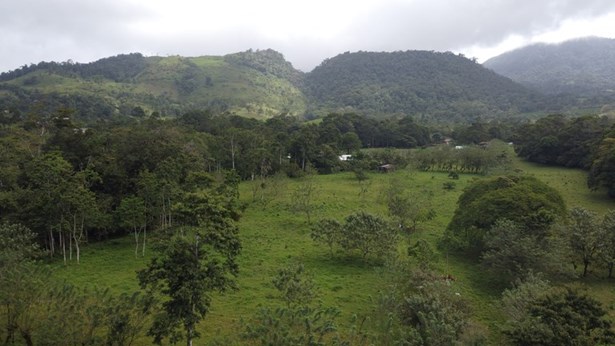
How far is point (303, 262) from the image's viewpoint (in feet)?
118

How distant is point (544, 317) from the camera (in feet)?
66.4

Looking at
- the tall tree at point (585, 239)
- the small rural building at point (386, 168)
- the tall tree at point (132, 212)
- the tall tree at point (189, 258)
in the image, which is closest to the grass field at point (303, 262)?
the tall tree at point (585, 239)

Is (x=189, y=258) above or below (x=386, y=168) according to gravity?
above

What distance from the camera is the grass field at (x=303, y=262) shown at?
27.5m

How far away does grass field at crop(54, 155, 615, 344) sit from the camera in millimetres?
27547

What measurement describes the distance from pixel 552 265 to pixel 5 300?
112 feet

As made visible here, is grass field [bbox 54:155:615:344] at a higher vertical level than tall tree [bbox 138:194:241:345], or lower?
lower

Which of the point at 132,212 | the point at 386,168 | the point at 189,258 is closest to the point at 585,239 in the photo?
the point at 189,258

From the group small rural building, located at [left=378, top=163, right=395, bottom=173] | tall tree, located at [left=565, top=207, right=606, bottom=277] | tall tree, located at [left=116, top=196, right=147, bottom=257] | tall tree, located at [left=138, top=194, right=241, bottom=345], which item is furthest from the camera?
small rural building, located at [left=378, top=163, right=395, bottom=173]

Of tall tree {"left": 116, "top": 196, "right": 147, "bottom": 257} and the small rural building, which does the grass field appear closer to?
tall tree {"left": 116, "top": 196, "right": 147, "bottom": 257}

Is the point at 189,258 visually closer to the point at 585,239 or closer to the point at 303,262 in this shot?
the point at 303,262

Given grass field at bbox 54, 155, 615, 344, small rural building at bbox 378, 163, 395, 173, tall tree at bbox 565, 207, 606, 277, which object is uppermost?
small rural building at bbox 378, 163, 395, 173

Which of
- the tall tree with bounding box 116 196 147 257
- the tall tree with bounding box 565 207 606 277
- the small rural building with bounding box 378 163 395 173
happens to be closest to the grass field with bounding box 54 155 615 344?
the tall tree with bounding box 565 207 606 277

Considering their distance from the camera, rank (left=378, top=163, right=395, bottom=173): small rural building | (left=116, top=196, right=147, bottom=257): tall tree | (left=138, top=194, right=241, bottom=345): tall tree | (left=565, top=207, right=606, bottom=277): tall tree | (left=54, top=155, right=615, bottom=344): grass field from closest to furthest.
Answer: (left=138, top=194, right=241, bottom=345): tall tree → (left=54, top=155, right=615, bottom=344): grass field → (left=565, top=207, right=606, bottom=277): tall tree → (left=116, top=196, right=147, bottom=257): tall tree → (left=378, top=163, right=395, bottom=173): small rural building
